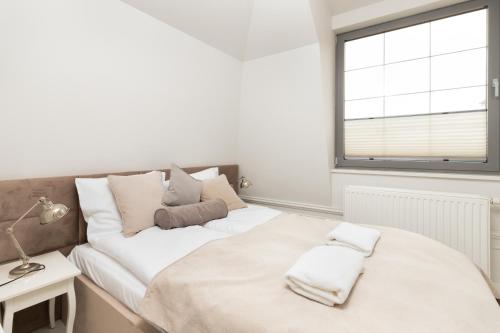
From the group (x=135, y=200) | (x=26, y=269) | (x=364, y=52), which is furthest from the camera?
(x=364, y=52)

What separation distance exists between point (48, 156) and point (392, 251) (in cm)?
215

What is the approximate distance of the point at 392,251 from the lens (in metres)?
1.37

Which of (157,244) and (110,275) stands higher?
(157,244)

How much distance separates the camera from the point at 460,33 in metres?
2.23

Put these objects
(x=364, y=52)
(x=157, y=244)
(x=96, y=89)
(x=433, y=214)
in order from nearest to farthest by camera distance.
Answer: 1. (x=157, y=244)
2. (x=96, y=89)
3. (x=433, y=214)
4. (x=364, y=52)

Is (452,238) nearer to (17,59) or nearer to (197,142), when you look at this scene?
(197,142)

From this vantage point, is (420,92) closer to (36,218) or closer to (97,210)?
(97,210)

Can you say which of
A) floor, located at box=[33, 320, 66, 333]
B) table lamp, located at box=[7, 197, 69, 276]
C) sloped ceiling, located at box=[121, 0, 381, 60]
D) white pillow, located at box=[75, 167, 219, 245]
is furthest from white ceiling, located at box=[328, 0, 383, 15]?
floor, located at box=[33, 320, 66, 333]

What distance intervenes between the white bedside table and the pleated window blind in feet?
8.50

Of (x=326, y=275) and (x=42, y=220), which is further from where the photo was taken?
(x=42, y=220)

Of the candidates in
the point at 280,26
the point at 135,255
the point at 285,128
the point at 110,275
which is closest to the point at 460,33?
the point at 280,26

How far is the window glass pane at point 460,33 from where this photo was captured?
2.15m

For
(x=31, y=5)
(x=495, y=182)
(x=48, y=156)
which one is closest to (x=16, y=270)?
(x=48, y=156)

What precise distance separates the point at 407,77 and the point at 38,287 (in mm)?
3123
